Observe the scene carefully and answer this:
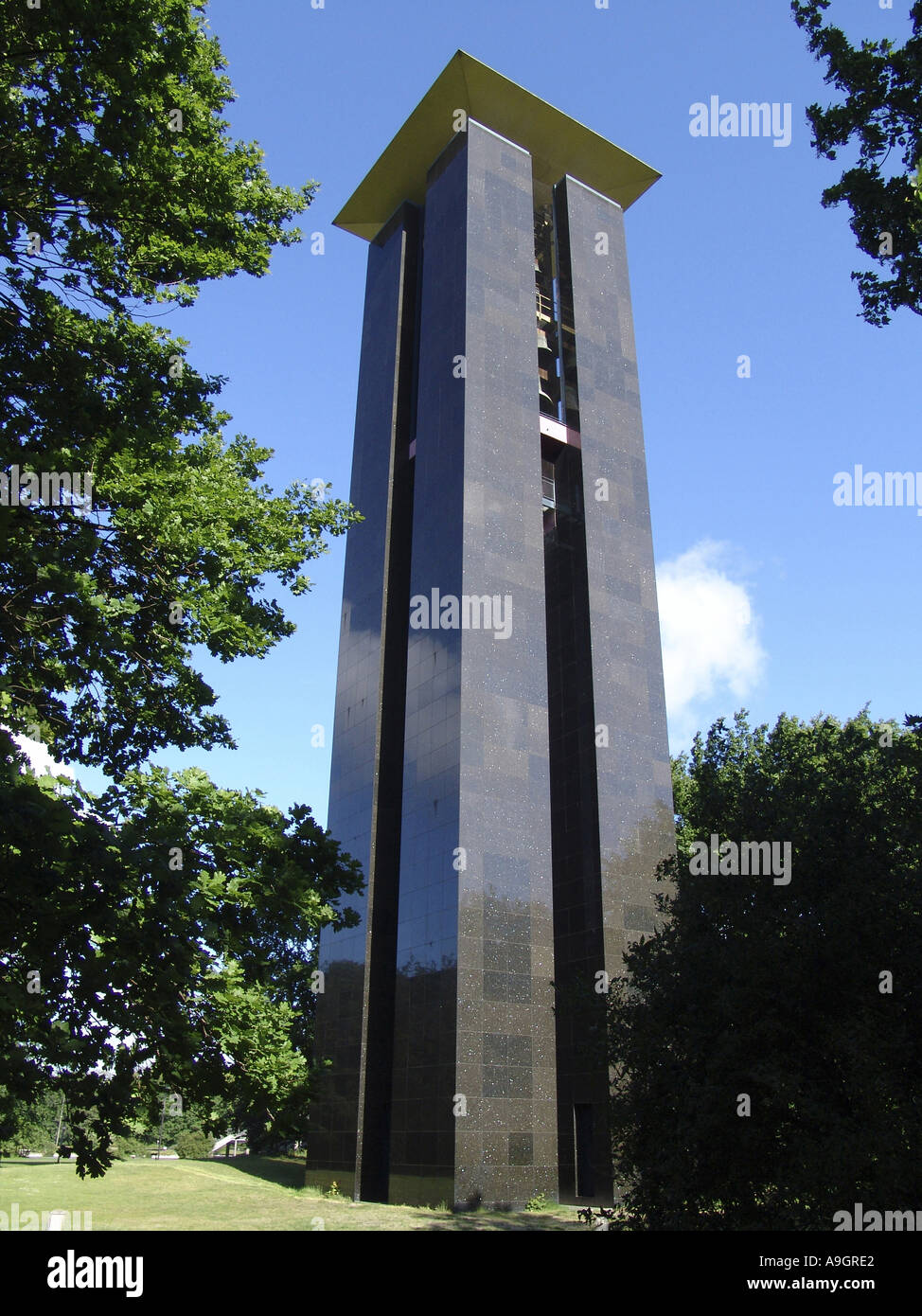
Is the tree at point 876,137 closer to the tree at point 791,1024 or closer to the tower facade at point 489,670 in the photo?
the tree at point 791,1024

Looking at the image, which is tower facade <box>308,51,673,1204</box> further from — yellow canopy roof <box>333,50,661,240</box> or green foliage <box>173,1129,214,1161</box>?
green foliage <box>173,1129,214,1161</box>

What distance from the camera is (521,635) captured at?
33.2 m

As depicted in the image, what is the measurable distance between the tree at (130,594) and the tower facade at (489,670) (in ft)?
49.3

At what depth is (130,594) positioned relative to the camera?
12.9m

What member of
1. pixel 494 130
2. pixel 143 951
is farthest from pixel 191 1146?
pixel 143 951

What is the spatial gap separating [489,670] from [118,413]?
1990 cm

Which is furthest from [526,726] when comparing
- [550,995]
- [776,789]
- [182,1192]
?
[182,1192]

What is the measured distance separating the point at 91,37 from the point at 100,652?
330 inches

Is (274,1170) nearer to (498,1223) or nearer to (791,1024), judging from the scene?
(498,1223)

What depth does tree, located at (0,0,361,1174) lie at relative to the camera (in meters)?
9.96

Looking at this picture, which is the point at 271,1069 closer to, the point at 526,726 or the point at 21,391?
the point at 21,391

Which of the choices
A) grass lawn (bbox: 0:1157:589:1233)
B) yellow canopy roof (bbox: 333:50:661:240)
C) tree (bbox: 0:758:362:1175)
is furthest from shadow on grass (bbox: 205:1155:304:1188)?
yellow canopy roof (bbox: 333:50:661:240)

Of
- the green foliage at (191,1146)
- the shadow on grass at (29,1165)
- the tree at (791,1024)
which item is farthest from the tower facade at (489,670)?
the green foliage at (191,1146)

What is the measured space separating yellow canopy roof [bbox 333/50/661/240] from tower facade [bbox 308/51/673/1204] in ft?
0.42
